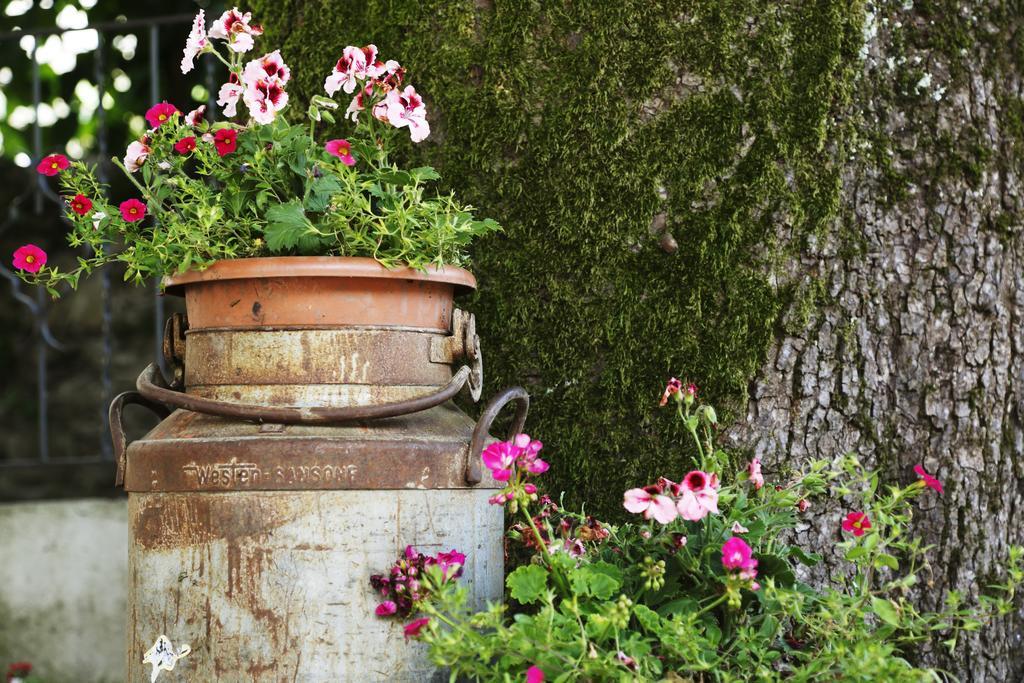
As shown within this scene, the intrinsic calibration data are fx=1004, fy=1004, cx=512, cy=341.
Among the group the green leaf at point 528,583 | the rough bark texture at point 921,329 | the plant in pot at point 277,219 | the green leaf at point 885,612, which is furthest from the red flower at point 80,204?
the green leaf at point 885,612

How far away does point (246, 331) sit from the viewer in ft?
6.56

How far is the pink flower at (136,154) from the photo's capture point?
2045 millimetres

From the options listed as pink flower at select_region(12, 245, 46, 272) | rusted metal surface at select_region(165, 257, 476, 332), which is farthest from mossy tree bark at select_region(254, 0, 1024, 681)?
pink flower at select_region(12, 245, 46, 272)

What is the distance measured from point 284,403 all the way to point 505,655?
0.66 m

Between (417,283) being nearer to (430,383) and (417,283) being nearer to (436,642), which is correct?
(430,383)

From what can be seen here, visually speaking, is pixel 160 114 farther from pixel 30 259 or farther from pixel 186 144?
pixel 30 259

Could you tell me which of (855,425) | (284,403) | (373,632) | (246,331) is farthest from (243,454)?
(855,425)

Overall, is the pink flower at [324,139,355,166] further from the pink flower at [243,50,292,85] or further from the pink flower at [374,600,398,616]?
the pink flower at [374,600,398,616]

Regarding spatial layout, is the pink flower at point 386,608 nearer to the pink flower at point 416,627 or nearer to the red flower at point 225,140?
the pink flower at point 416,627

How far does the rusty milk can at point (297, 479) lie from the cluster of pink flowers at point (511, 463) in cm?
13

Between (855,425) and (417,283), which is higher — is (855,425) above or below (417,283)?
below

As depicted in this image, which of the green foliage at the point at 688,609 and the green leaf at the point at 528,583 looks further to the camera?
the green leaf at the point at 528,583

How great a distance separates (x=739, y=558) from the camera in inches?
65.0

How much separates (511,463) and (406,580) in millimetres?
308
